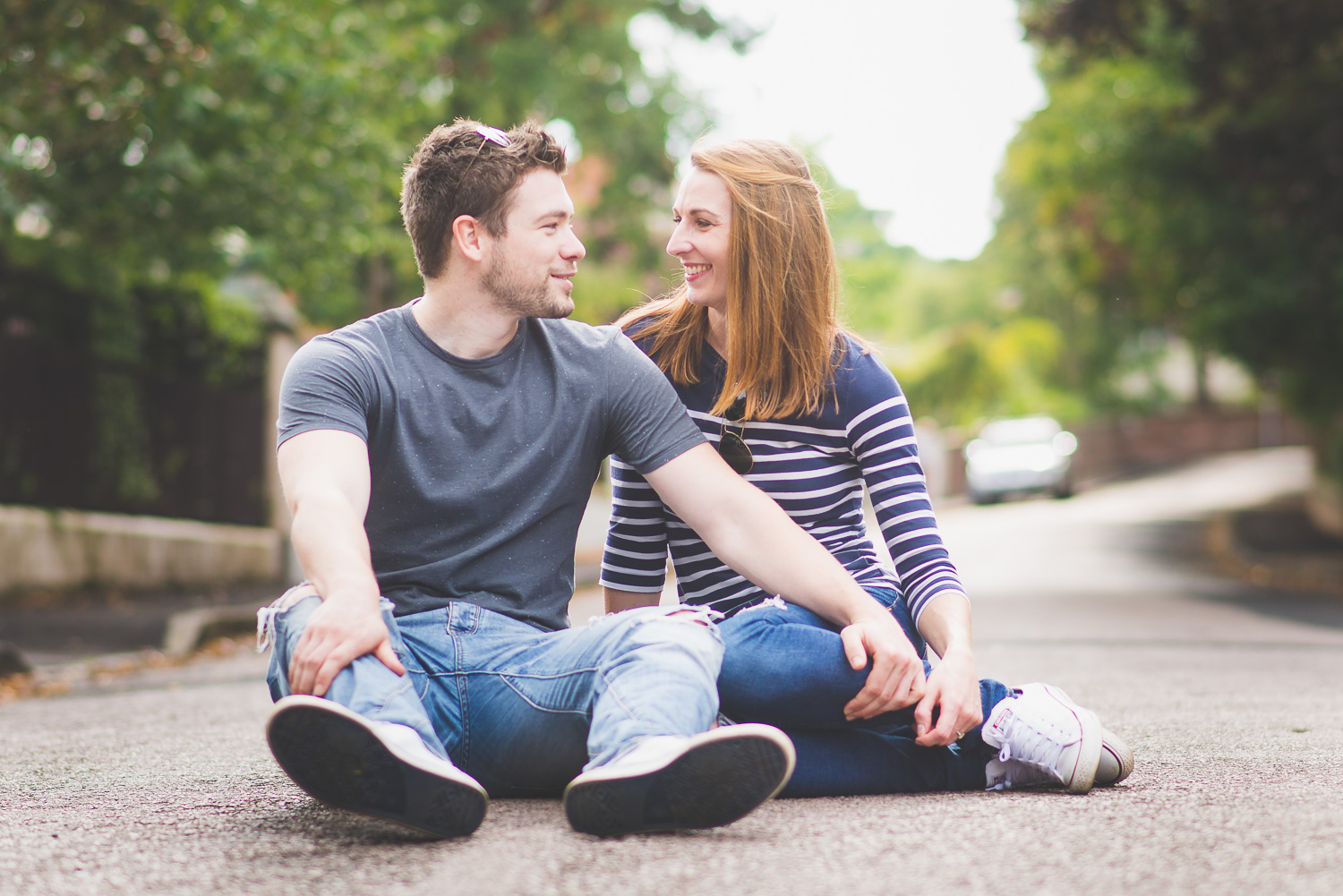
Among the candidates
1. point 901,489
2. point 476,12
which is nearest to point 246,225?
point 901,489

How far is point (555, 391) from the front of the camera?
296 cm

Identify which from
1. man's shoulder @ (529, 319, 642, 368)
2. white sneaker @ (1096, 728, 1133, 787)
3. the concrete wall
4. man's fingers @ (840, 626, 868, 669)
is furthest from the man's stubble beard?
the concrete wall

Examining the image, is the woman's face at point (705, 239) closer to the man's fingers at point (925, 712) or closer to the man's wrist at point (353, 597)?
the man's fingers at point (925, 712)

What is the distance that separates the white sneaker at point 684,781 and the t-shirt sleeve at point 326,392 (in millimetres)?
867

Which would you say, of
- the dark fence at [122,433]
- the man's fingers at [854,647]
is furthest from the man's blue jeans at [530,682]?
the dark fence at [122,433]

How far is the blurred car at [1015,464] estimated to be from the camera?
28.8 metres

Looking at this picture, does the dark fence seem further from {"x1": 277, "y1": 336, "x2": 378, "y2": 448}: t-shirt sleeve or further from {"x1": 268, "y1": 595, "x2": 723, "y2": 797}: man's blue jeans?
{"x1": 268, "y1": 595, "x2": 723, "y2": 797}: man's blue jeans

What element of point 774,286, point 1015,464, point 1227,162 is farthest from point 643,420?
point 1015,464

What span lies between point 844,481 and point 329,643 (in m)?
1.34

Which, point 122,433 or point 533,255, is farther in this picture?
point 122,433

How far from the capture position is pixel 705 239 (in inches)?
128

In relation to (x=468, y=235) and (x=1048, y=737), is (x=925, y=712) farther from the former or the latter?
(x=468, y=235)

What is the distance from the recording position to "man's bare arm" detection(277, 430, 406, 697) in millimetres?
2367

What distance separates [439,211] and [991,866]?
1.75m
